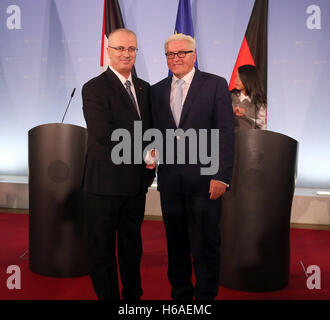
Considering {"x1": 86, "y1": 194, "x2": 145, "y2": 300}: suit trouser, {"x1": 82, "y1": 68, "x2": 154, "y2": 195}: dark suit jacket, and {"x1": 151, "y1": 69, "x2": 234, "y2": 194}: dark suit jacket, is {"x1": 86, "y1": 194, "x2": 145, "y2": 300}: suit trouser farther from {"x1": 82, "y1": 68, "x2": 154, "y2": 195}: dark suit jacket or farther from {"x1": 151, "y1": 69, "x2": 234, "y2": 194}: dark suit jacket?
{"x1": 151, "y1": 69, "x2": 234, "y2": 194}: dark suit jacket

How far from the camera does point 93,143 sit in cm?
176

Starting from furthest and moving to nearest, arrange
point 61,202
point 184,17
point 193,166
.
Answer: point 184,17
point 61,202
point 193,166

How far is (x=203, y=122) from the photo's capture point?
1803 mm

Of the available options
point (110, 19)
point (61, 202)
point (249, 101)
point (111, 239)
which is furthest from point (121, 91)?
point (110, 19)

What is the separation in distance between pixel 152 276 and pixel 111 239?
2.74 feet

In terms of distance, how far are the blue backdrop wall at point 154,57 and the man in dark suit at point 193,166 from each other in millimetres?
3255

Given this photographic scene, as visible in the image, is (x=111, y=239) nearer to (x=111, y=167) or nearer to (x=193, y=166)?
(x=111, y=167)

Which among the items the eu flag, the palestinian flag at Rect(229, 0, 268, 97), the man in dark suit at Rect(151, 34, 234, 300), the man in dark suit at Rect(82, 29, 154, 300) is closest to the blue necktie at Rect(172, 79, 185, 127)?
the man in dark suit at Rect(151, 34, 234, 300)

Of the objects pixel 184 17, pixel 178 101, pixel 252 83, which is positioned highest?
pixel 184 17

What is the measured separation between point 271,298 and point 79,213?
128 cm

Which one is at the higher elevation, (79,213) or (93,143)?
(93,143)

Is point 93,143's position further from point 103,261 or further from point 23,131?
point 23,131
